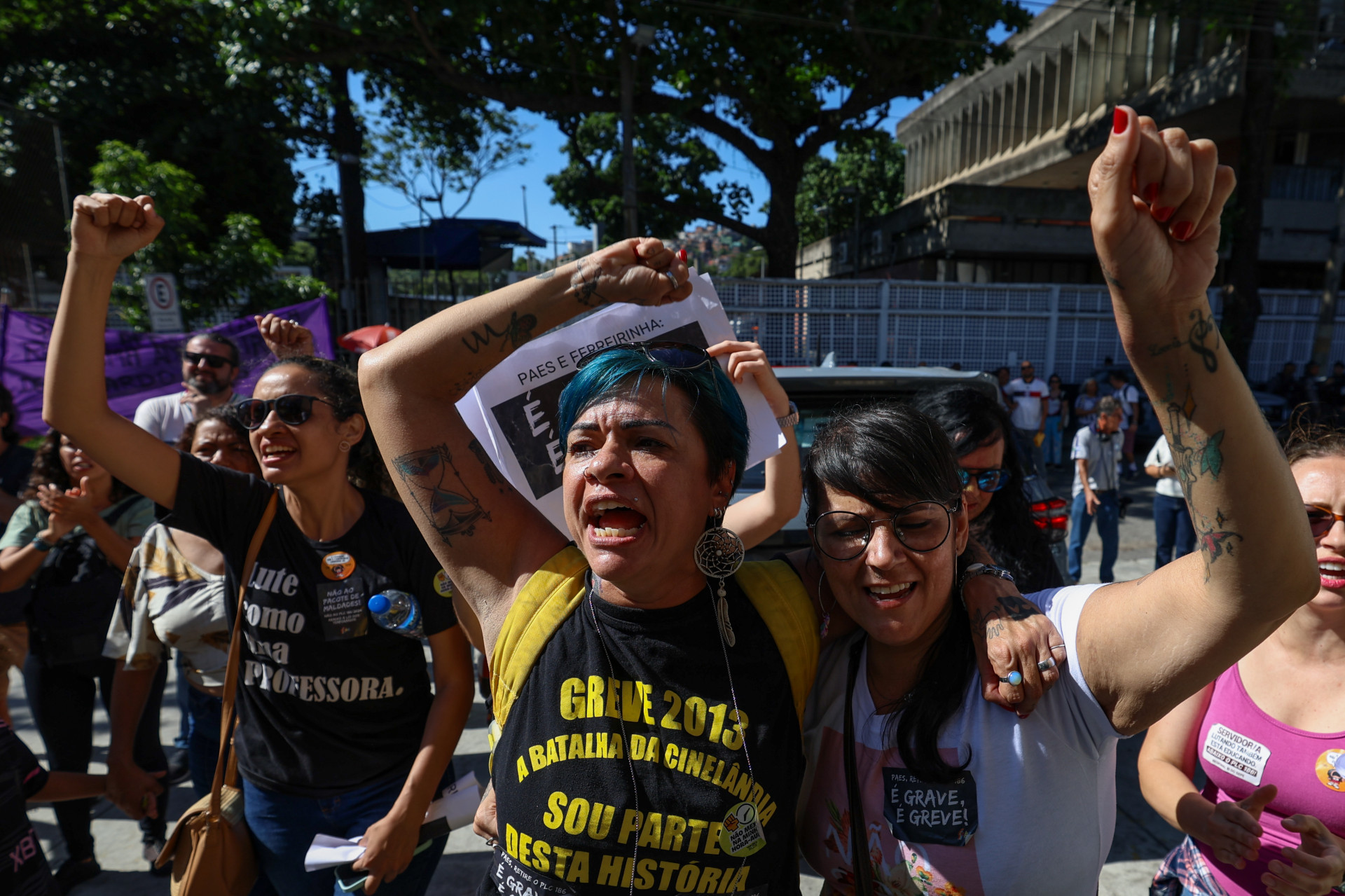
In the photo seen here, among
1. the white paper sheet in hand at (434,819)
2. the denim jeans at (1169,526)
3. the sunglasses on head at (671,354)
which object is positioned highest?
the sunglasses on head at (671,354)

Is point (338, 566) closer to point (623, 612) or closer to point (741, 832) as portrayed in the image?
point (623, 612)

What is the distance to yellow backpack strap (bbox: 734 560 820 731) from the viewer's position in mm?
1481

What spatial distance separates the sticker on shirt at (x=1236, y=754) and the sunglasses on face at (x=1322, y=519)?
1.59ft

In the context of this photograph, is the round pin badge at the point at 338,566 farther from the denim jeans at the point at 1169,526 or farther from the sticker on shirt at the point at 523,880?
the denim jeans at the point at 1169,526

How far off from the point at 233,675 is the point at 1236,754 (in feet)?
7.87

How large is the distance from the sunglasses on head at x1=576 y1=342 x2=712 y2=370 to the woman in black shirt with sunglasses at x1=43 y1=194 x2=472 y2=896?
946 millimetres

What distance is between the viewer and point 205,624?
2443mm

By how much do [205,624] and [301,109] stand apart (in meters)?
17.4

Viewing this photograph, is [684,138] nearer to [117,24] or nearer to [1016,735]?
[117,24]

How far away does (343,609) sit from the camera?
203cm

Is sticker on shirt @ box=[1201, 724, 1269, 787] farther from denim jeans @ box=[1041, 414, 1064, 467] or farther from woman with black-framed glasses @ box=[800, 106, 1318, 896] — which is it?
denim jeans @ box=[1041, 414, 1064, 467]

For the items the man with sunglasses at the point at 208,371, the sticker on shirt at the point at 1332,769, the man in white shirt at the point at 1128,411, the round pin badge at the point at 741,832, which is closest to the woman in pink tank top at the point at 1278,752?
the sticker on shirt at the point at 1332,769

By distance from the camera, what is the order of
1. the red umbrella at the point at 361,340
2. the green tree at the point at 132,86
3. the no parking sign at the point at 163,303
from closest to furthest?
the no parking sign at the point at 163,303 < the red umbrella at the point at 361,340 < the green tree at the point at 132,86

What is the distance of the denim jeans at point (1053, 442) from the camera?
43.1ft
